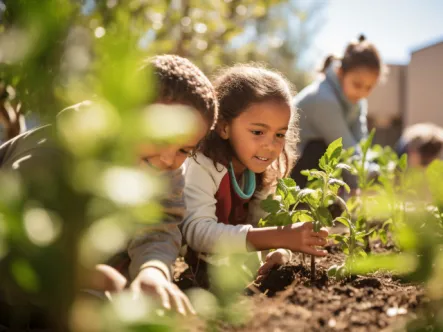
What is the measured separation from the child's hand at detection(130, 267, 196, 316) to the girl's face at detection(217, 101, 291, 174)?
1.12 meters

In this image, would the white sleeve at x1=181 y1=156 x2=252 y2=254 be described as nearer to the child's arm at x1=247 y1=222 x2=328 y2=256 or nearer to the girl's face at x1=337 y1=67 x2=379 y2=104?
the child's arm at x1=247 y1=222 x2=328 y2=256

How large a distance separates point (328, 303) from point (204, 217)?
95cm

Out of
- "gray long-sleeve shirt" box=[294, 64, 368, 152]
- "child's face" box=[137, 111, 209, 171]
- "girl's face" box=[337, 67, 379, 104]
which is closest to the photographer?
"child's face" box=[137, 111, 209, 171]

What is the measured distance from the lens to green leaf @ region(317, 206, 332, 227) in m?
1.83

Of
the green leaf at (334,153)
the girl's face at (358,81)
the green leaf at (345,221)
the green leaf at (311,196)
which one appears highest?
the girl's face at (358,81)

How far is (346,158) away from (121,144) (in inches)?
105

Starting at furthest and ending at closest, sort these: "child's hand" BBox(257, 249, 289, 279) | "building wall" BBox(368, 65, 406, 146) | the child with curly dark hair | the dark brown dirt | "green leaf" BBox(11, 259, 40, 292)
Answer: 1. "building wall" BBox(368, 65, 406, 146)
2. the child with curly dark hair
3. "child's hand" BBox(257, 249, 289, 279)
4. the dark brown dirt
5. "green leaf" BBox(11, 259, 40, 292)

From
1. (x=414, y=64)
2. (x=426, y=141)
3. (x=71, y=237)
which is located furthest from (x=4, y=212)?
(x=414, y=64)

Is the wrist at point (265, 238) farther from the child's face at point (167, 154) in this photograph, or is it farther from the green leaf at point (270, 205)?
the child's face at point (167, 154)

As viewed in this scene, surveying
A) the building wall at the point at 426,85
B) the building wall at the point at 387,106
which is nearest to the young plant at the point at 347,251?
the building wall at the point at 426,85

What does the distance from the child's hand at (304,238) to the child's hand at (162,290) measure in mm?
588

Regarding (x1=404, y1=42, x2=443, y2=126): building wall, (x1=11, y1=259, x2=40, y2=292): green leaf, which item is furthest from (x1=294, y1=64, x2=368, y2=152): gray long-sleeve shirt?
(x1=404, y1=42, x2=443, y2=126): building wall

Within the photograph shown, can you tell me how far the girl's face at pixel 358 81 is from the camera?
4621 millimetres

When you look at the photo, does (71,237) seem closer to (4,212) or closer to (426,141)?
(4,212)
